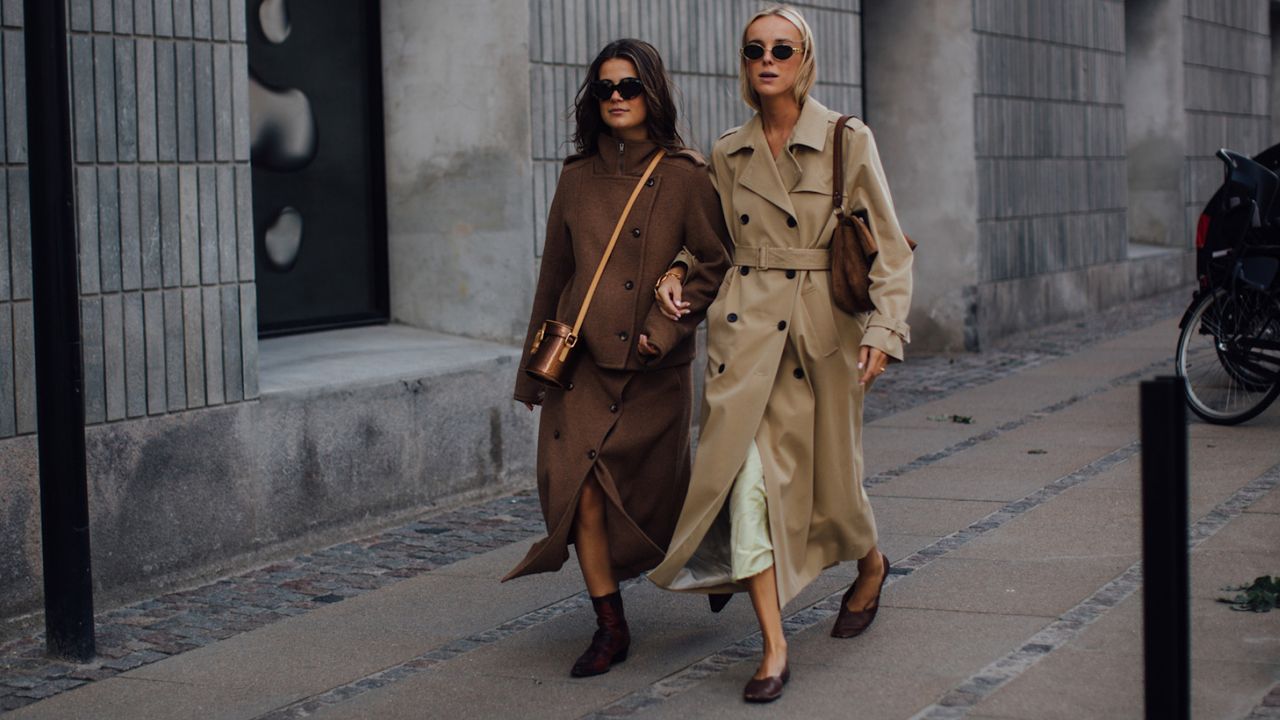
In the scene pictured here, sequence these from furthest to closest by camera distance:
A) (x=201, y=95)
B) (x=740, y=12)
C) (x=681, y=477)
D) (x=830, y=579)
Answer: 1. (x=740, y=12)
2. (x=201, y=95)
3. (x=830, y=579)
4. (x=681, y=477)

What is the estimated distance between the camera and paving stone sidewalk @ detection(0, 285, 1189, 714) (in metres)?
5.41

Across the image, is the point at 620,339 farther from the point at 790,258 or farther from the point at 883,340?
the point at 883,340

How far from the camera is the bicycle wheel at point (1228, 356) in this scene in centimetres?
899

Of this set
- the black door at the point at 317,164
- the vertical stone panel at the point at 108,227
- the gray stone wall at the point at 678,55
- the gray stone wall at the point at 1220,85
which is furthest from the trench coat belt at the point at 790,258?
the gray stone wall at the point at 1220,85

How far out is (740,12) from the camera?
10570 millimetres

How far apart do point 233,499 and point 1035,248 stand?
9568mm

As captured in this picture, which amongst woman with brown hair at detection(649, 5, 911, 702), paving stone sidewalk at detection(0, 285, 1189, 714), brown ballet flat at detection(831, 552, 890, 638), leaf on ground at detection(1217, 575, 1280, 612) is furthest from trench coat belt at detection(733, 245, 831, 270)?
paving stone sidewalk at detection(0, 285, 1189, 714)

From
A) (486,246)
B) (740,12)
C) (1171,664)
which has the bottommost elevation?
(1171,664)

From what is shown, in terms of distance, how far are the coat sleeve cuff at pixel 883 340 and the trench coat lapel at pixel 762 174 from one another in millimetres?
415

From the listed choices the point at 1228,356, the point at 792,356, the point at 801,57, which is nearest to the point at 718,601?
the point at 792,356

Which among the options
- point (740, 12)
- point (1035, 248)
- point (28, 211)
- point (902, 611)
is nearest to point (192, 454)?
point (28, 211)

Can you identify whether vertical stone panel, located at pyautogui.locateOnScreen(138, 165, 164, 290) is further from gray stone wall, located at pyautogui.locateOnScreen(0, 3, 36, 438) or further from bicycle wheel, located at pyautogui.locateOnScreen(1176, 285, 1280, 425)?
bicycle wheel, located at pyautogui.locateOnScreen(1176, 285, 1280, 425)

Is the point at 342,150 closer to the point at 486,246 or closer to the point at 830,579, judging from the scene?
the point at 486,246

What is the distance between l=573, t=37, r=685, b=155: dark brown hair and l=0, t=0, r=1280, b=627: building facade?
1.98 meters
